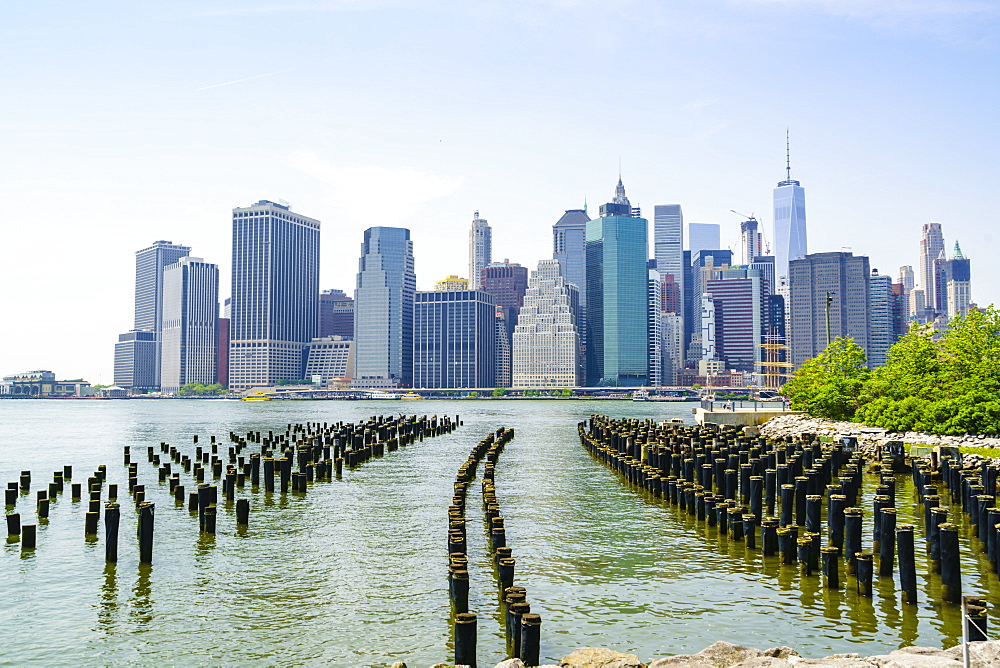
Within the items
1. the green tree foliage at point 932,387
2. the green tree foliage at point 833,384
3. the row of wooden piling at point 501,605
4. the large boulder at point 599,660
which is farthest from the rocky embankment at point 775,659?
the green tree foliage at point 833,384

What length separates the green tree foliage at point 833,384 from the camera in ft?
229

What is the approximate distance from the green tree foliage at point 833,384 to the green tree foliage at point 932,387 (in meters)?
0.09

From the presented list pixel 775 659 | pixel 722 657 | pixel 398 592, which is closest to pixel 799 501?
pixel 398 592

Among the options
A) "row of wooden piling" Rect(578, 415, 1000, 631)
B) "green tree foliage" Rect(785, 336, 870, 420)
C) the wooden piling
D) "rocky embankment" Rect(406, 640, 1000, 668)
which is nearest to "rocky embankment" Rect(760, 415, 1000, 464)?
"green tree foliage" Rect(785, 336, 870, 420)

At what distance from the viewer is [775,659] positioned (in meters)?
13.8

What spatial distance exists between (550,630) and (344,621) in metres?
4.88

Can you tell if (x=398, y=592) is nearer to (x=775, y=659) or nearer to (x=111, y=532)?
(x=111, y=532)

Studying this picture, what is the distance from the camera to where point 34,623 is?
19.8 metres

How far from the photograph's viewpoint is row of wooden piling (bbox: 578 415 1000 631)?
68.3ft

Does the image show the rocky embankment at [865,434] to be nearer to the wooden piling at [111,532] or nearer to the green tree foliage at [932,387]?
the green tree foliage at [932,387]

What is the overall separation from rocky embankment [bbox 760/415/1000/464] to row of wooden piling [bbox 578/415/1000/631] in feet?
11.1

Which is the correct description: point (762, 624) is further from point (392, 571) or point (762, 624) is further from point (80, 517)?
point (80, 517)

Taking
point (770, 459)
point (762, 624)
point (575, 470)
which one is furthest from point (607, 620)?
point (575, 470)

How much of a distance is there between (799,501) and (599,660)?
65.0 feet
